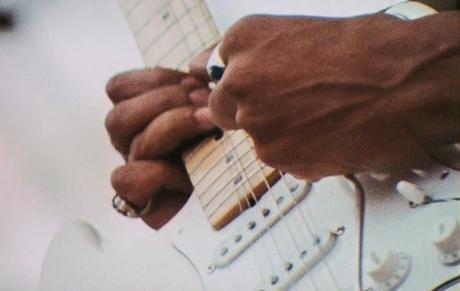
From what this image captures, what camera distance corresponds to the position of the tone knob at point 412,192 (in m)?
0.57

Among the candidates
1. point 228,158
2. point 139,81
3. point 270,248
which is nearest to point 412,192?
point 270,248

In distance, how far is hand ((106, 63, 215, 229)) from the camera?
0.82m

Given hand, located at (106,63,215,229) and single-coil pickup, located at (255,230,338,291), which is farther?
hand, located at (106,63,215,229)

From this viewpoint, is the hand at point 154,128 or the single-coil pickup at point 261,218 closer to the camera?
the single-coil pickup at point 261,218

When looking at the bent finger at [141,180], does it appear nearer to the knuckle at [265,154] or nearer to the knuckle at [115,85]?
the knuckle at [115,85]

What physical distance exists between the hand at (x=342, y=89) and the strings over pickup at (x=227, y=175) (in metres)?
0.17

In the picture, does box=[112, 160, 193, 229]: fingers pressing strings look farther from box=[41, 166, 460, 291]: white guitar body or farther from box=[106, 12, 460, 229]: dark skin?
box=[106, 12, 460, 229]: dark skin

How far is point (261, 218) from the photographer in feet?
2.38

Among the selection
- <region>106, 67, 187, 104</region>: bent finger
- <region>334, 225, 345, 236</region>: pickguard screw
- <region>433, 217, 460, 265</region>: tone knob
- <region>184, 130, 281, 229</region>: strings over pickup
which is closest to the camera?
<region>433, 217, 460, 265</region>: tone knob

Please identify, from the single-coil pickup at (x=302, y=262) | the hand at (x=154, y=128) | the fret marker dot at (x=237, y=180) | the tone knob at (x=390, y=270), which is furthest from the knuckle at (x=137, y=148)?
the tone knob at (x=390, y=270)

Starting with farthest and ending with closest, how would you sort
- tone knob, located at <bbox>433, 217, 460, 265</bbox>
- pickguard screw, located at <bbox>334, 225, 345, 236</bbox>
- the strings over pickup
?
the strings over pickup → pickguard screw, located at <bbox>334, 225, 345, 236</bbox> → tone knob, located at <bbox>433, 217, 460, 265</bbox>

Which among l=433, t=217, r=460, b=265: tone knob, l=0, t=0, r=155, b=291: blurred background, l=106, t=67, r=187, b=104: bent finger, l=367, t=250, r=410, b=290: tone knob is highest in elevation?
l=106, t=67, r=187, b=104: bent finger

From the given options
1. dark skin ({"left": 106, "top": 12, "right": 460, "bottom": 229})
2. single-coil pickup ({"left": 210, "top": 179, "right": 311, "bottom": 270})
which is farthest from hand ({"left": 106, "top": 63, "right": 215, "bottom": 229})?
dark skin ({"left": 106, "top": 12, "right": 460, "bottom": 229})

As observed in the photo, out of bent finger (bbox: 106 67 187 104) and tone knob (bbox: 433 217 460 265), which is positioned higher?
bent finger (bbox: 106 67 187 104)
